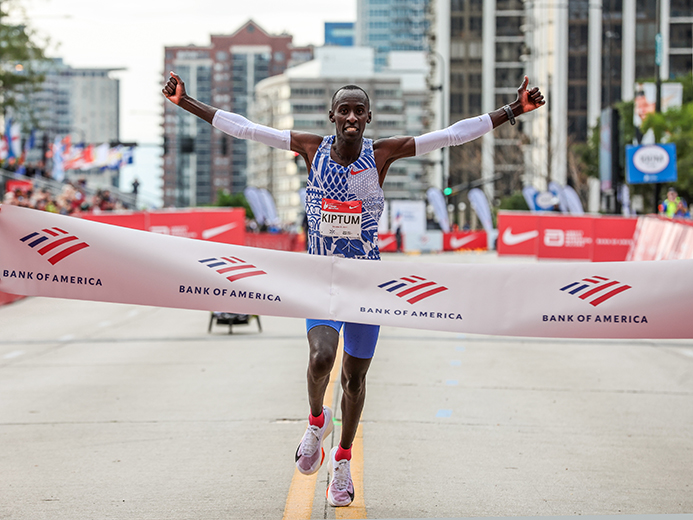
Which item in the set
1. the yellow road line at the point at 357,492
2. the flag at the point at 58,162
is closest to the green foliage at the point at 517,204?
the flag at the point at 58,162

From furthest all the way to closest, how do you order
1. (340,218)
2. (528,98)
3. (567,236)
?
(567,236), (528,98), (340,218)

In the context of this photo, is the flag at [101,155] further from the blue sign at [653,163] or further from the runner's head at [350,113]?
the runner's head at [350,113]

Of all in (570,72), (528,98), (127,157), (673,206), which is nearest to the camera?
(528,98)

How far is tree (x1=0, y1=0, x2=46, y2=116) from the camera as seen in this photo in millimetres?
54094

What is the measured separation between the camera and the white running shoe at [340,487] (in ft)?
16.9

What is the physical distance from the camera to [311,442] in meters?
5.08

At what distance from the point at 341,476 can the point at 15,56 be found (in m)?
54.1

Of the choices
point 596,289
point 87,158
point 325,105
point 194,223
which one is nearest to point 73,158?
point 87,158

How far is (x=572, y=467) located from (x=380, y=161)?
248cm

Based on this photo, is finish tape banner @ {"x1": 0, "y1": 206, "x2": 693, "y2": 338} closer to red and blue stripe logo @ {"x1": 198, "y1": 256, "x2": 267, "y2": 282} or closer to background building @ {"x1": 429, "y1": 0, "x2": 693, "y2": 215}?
red and blue stripe logo @ {"x1": 198, "y1": 256, "x2": 267, "y2": 282}

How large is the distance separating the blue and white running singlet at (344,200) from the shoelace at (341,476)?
1.15 meters

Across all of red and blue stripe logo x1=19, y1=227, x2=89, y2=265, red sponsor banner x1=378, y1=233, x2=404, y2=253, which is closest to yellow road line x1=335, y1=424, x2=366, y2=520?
red and blue stripe logo x1=19, y1=227, x2=89, y2=265

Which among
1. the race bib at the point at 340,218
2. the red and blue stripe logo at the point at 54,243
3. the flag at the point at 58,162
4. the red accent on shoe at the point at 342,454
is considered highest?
the flag at the point at 58,162

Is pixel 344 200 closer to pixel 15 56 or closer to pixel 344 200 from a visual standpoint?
pixel 344 200
